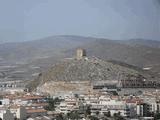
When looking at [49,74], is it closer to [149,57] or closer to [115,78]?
[115,78]

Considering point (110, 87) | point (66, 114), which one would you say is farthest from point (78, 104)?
point (110, 87)

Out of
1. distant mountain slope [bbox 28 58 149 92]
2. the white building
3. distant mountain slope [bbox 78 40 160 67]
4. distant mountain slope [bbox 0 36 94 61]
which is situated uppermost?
distant mountain slope [bbox 0 36 94 61]

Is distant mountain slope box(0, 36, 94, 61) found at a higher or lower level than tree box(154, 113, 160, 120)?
higher

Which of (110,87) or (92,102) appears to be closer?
(92,102)

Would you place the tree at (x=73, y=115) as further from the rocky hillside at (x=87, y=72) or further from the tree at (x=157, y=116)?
the rocky hillside at (x=87, y=72)

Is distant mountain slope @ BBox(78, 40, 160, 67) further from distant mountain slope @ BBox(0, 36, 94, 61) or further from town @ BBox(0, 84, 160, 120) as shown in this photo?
town @ BBox(0, 84, 160, 120)

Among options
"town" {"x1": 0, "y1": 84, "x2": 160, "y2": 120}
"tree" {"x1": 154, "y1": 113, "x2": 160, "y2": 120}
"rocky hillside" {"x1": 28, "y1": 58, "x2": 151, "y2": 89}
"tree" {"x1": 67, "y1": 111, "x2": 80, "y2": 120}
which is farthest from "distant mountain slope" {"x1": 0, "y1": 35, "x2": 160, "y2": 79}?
"tree" {"x1": 67, "y1": 111, "x2": 80, "y2": 120}

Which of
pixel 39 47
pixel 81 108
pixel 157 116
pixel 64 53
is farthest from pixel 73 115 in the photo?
pixel 39 47

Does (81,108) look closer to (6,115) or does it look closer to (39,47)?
(6,115)

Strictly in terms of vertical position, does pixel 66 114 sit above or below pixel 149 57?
below
